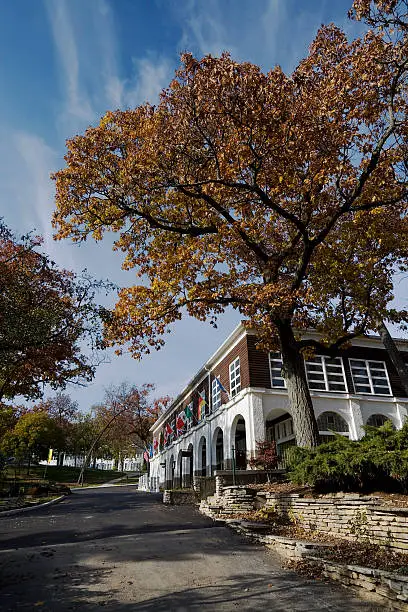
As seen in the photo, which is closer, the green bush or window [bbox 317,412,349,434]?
the green bush

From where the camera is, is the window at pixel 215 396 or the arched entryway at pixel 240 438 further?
the window at pixel 215 396

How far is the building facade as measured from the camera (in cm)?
2127

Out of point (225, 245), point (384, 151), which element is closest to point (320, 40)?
point (384, 151)

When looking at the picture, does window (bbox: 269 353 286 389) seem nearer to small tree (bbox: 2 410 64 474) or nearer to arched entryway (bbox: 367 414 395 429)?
arched entryway (bbox: 367 414 395 429)

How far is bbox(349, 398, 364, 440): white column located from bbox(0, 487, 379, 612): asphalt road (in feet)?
45.5

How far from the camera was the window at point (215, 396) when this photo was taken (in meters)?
26.4

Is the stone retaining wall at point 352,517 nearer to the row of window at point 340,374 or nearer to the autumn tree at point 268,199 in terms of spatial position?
the autumn tree at point 268,199

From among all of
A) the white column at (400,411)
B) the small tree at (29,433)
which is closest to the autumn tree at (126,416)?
the small tree at (29,433)

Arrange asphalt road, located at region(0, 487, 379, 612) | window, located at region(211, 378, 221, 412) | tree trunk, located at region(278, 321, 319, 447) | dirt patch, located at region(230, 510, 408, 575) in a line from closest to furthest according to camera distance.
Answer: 1. asphalt road, located at region(0, 487, 379, 612)
2. dirt patch, located at region(230, 510, 408, 575)
3. tree trunk, located at region(278, 321, 319, 447)
4. window, located at region(211, 378, 221, 412)

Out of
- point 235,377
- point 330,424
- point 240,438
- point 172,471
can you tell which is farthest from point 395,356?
point 172,471

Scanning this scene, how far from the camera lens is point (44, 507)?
19.0 meters

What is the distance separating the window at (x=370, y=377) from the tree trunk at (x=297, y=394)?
38.5ft

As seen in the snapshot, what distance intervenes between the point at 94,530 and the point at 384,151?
1345 centimetres

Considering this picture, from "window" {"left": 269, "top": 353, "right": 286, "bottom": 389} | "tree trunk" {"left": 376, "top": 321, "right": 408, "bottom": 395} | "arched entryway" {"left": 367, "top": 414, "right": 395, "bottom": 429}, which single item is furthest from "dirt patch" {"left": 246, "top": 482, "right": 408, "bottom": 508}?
"arched entryway" {"left": 367, "top": 414, "right": 395, "bottom": 429}
